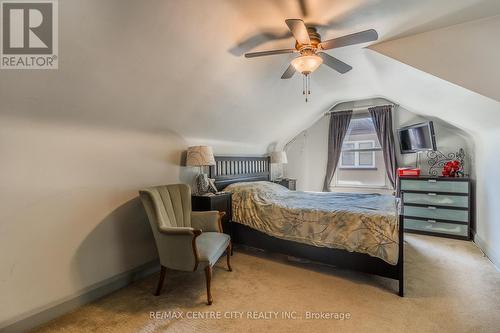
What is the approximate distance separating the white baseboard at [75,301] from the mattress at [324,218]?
1.44 meters

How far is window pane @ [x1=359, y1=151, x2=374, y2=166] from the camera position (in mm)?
5634

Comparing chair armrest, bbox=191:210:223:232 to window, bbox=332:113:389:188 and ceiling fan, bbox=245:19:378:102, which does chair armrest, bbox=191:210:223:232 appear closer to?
ceiling fan, bbox=245:19:378:102

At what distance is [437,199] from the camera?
4.34 metres

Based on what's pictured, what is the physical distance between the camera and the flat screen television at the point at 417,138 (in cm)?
434

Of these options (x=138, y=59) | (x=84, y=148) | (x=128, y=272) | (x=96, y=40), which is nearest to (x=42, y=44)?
(x=96, y=40)

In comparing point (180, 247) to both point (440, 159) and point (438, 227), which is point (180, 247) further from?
point (440, 159)

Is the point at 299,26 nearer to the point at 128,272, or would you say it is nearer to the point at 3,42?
Result: the point at 3,42

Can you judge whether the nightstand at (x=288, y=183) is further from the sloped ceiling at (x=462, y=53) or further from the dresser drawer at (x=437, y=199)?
the sloped ceiling at (x=462, y=53)

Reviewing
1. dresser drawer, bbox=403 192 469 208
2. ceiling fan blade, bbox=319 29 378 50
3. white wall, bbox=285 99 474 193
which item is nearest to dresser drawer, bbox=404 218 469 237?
dresser drawer, bbox=403 192 469 208

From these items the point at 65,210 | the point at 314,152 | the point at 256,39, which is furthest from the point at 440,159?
the point at 65,210

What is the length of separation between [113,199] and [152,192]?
0.49m

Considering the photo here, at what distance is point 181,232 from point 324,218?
→ 63.4 inches

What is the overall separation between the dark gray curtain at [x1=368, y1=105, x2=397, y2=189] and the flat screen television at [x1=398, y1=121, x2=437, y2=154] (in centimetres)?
21

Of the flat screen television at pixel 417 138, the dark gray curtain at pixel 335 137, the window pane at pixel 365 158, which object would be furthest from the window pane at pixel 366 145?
the flat screen television at pixel 417 138
